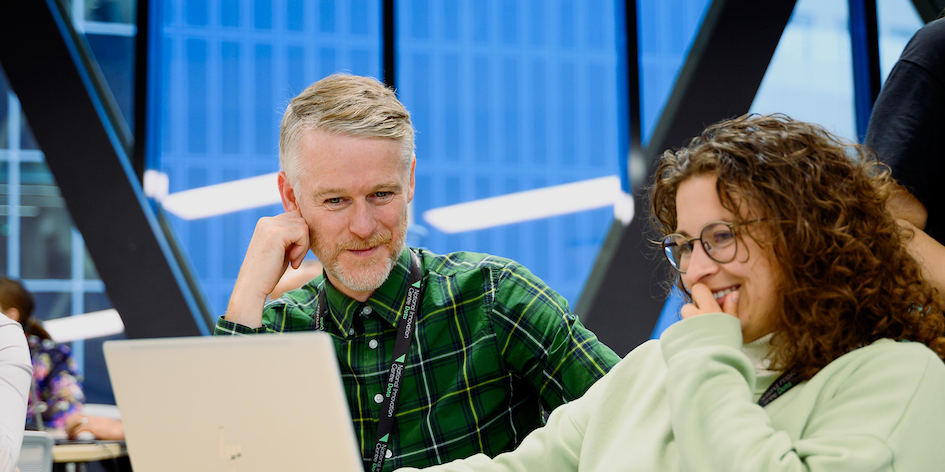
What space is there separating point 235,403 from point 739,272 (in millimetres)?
726

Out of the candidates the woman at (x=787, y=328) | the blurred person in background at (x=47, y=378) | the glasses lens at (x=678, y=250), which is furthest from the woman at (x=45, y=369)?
the glasses lens at (x=678, y=250)

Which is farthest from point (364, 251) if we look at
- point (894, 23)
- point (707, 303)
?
point (894, 23)

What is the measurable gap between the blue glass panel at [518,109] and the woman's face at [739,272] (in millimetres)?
3488

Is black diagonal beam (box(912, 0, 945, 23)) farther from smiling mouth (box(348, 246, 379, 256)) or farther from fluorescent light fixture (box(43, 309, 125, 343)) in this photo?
fluorescent light fixture (box(43, 309, 125, 343))

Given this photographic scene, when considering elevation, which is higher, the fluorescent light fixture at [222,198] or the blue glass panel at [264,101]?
the blue glass panel at [264,101]

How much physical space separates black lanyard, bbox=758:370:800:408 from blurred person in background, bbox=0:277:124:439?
3.49 metres

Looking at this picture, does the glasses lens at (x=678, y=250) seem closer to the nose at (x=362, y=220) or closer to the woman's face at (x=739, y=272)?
the woman's face at (x=739, y=272)

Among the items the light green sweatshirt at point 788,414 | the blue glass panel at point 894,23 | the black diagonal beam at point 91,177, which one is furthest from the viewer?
the blue glass panel at point 894,23

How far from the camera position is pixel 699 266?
1070 millimetres

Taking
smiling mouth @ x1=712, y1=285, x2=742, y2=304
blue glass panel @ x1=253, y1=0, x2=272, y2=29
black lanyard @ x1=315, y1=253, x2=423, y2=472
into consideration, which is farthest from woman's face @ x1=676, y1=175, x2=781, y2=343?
blue glass panel @ x1=253, y1=0, x2=272, y2=29

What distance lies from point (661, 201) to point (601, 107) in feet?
11.5

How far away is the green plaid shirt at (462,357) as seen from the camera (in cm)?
155

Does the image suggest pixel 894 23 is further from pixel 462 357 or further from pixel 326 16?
pixel 462 357

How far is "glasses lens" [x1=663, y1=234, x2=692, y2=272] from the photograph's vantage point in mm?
1130
